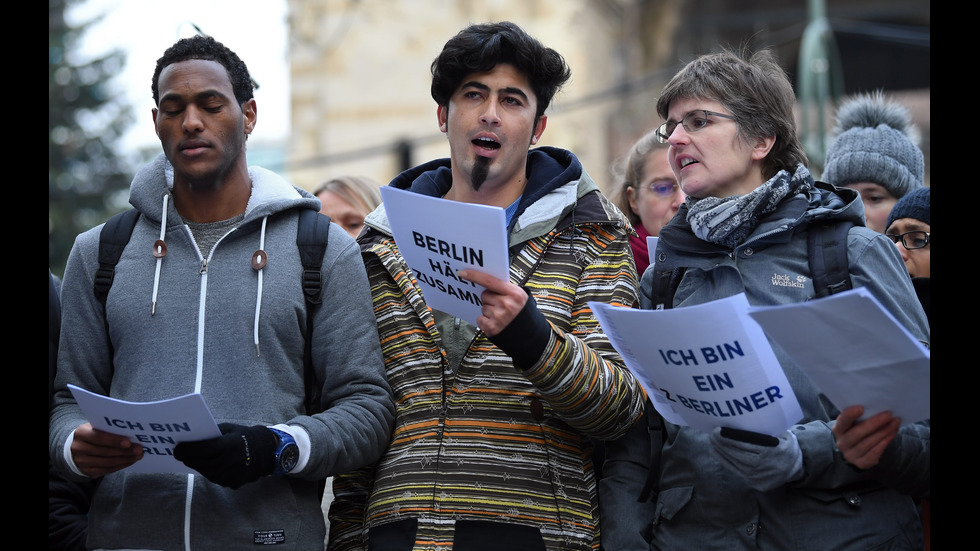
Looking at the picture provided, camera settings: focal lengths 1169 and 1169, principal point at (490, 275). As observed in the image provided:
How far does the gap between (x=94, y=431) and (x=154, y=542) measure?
1.34 ft

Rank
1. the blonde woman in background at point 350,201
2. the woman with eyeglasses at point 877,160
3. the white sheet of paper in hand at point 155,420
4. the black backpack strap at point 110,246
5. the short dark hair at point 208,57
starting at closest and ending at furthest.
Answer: the white sheet of paper in hand at point 155,420, the black backpack strap at point 110,246, the short dark hair at point 208,57, the woman with eyeglasses at point 877,160, the blonde woman in background at point 350,201

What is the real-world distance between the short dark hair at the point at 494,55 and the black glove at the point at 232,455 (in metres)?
1.45

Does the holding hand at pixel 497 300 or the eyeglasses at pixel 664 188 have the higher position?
the eyeglasses at pixel 664 188

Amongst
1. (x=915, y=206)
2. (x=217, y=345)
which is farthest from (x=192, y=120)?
(x=915, y=206)

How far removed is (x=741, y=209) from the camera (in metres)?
3.63

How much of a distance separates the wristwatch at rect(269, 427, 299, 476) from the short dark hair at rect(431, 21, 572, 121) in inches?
54.8

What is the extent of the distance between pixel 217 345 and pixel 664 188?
95.6 inches

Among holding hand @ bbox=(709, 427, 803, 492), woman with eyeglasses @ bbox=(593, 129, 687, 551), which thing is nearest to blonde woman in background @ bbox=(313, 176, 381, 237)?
woman with eyeglasses @ bbox=(593, 129, 687, 551)

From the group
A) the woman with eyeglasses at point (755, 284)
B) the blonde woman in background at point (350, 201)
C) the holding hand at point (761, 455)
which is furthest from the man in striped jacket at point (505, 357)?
the blonde woman in background at point (350, 201)

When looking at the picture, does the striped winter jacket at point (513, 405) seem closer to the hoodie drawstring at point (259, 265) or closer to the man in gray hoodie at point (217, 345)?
the man in gray hoodie at point (217, 345)

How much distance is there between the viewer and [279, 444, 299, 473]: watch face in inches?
136

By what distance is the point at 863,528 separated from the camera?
131 inches

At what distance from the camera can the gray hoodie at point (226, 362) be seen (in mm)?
3570

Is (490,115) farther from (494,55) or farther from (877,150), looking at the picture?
(877,150)
